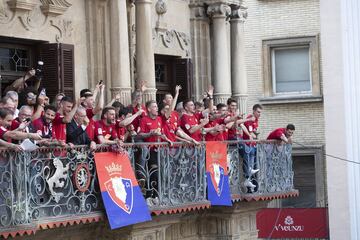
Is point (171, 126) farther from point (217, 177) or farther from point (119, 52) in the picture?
point (119, 52)

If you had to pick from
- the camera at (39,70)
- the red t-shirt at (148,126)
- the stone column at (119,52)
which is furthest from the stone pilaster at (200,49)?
the red t-shirt at (148,126)

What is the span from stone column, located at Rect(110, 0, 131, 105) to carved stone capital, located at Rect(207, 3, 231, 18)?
427 centimetres

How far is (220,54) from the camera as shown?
25.8 meters

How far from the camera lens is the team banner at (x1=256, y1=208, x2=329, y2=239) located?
32438 mm

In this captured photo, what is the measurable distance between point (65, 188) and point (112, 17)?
6.20 metres

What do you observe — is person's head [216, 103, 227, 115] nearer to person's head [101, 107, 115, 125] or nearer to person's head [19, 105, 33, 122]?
person's head [101, 107, 115, 125]

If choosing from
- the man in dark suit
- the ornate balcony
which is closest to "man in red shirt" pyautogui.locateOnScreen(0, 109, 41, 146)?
the ornate balcony

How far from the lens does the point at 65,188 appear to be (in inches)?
650

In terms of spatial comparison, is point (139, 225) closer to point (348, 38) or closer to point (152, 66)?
point (152, 66)

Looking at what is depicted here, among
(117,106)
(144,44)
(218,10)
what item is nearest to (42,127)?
(117,106)

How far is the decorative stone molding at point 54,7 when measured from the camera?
68.2 ft

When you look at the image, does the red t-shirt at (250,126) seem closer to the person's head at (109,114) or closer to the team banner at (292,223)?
the person's head at (109,114)

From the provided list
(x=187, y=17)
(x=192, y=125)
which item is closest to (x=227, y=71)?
(x=187, y=17)

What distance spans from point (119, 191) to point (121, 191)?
1.7 inches
